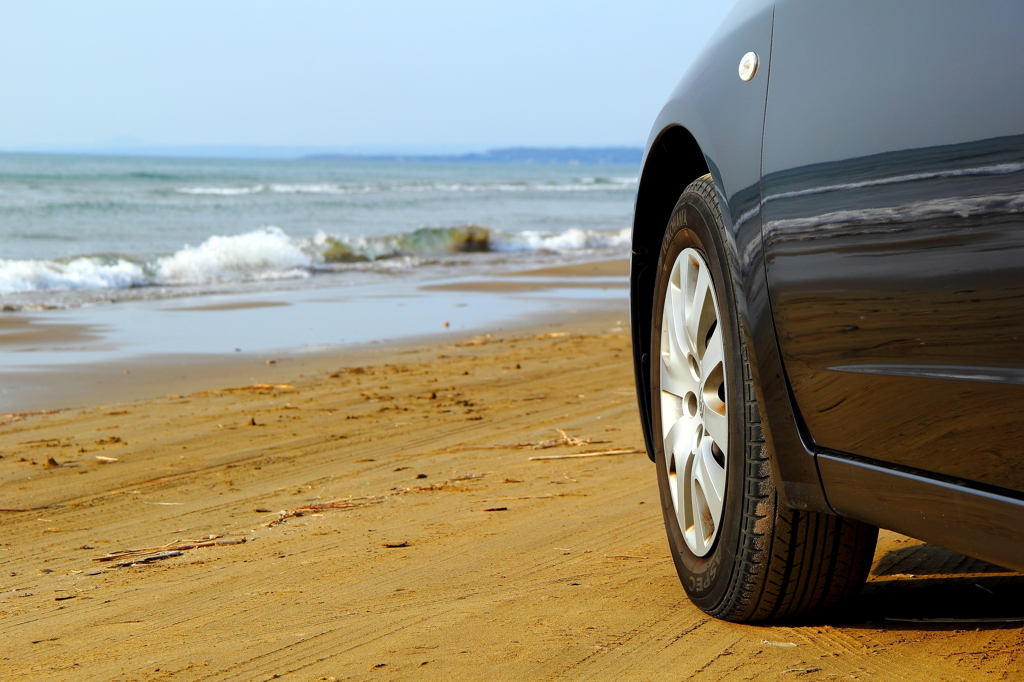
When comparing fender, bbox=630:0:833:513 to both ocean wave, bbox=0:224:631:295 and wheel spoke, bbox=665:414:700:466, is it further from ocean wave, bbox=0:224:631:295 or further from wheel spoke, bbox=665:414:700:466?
ocean wave, bbox=0:224:631:295

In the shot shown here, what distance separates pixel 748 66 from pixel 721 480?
0.84 metres

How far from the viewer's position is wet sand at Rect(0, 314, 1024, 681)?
6.28ft

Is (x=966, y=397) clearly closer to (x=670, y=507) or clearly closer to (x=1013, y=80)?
(x=1013, y=80)

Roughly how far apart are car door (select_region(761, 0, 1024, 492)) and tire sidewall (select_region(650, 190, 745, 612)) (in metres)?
0.19

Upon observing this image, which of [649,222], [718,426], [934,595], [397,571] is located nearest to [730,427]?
[718,426]

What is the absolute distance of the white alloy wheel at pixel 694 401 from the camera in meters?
2.02

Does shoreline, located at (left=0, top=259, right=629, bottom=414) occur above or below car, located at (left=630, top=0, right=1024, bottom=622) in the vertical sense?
below

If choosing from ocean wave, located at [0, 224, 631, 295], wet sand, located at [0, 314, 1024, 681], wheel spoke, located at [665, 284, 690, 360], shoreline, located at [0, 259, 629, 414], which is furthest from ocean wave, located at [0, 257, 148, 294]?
wheel spoke, located at [665, 284, 690, 360]

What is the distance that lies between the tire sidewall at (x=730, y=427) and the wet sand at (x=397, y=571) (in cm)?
10

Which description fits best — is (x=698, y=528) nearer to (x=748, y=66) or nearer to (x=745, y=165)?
(x=745, y=165)

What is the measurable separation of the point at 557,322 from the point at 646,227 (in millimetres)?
7308

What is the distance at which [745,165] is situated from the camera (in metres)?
1.83

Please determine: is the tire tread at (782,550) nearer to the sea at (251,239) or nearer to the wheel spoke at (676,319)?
the wheel spoke at (676,319)

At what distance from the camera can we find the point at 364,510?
3199 mm
